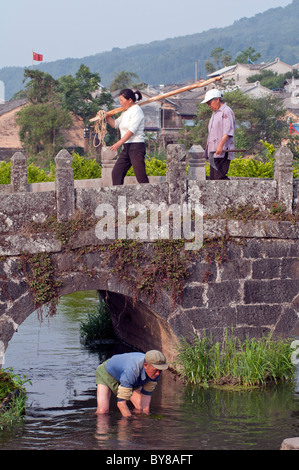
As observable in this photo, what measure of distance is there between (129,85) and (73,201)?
62862mm

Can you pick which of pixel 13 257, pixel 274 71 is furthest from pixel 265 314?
pixel 274 71

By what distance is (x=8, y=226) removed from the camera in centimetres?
980

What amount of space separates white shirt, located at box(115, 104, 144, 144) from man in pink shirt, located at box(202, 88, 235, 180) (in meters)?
0.96

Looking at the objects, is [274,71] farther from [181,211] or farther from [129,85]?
[181,211]

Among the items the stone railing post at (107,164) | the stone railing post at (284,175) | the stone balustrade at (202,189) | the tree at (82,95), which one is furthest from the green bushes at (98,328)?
the tree at (82,95)

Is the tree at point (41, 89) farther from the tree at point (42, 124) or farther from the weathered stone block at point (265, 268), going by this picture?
the weathered stone block at point (265, 268)

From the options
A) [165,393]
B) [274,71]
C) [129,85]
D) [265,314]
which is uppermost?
[274,71]

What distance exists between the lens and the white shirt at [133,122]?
35.3 ft

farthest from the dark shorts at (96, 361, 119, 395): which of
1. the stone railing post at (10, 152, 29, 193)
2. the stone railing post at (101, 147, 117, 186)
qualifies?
the stone railing post at (101, 147, 117, 186)

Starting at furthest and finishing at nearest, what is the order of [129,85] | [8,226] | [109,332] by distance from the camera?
[129,85]
[109,332]
[8,226]

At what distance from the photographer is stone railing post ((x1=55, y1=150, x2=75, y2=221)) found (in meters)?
9.91

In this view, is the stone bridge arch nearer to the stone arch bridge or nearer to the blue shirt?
the stone arch bridge

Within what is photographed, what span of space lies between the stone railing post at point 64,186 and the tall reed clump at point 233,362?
2.40m

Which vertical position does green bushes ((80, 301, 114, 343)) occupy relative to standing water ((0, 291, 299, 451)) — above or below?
above
